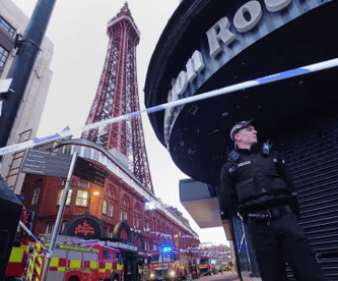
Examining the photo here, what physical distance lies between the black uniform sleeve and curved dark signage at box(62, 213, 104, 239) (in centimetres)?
1793

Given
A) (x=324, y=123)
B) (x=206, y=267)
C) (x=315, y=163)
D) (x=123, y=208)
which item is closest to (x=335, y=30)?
(x=324, y=123)

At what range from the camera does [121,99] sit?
49.8 meters

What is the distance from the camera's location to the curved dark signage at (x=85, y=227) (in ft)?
58.9

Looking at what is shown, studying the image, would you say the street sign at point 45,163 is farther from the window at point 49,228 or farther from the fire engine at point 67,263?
the window at point 49,228

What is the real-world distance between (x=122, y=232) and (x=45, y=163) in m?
18.8

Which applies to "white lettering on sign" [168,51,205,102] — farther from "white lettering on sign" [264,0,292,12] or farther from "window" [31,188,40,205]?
"window" [31,188,40,205]

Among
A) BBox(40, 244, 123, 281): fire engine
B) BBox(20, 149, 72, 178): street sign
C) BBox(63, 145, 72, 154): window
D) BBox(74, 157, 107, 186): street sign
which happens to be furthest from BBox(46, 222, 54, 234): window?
BBox(20, 149, 72, 178): street sign

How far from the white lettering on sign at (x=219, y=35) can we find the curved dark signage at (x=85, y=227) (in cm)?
1745

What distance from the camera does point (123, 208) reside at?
27.0m

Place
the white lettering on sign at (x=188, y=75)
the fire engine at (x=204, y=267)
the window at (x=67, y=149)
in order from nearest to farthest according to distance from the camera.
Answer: the white lettering on sign at (x=188, y=75)
the window at (x=67, y=149)
the fire engine at (x=204, y=267)

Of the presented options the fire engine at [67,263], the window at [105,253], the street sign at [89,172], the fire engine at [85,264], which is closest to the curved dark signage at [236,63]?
the street sign at [89,172]

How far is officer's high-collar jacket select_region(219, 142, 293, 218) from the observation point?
209cm

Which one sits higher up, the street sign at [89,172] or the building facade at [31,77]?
the building facade at [31,77]

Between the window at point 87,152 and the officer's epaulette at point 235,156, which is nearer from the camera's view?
the officer's epaulette at point 235,156
